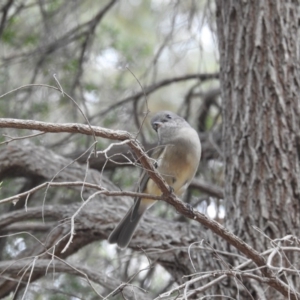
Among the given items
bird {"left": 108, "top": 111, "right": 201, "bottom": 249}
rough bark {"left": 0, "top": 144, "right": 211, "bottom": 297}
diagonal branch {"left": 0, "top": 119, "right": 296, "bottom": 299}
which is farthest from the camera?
rough bark {"left": 0, "top": 144, "right": 211, "bottom": 297}

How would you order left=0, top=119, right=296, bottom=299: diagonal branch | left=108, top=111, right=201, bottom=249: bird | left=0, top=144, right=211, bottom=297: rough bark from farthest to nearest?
left=0, top=144, right=211, bottom=297: rough bark, left=108, top=111, right=201, bottom=249: bird, left=0, top=119, right=296, bottom=299: diagonal branch

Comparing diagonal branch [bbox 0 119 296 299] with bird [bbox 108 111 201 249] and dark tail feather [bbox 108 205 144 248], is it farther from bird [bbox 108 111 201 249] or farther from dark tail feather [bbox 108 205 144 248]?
dark tail feather [bbox 108 205 144 248]

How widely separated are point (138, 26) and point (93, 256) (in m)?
4.45

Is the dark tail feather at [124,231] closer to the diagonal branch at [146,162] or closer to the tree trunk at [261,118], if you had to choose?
the tree trunk at [261,118]

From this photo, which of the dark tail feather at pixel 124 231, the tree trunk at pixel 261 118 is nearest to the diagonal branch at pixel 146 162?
the tree trunk at pixel 261 118

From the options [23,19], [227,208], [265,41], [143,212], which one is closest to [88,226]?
[143,212]

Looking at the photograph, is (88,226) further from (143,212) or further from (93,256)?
(93,256)

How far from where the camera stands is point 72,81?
22.3 feet

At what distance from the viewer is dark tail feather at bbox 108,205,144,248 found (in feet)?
16.1

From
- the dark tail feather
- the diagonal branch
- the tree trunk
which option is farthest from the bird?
the diagonal branch

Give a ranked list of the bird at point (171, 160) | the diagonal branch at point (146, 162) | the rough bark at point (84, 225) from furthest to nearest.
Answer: the rough bark at point (84, 225)
the bird at point (171, 160)
the diagonal branch at point (146, 162)

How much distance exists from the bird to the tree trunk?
1.28 feet

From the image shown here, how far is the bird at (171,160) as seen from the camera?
4.80 metres

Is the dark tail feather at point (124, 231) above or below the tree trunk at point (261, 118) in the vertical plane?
below
